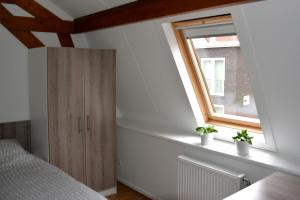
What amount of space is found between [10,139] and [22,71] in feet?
2.75

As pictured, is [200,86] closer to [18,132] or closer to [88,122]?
[88,122]

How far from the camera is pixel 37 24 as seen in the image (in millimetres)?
3596

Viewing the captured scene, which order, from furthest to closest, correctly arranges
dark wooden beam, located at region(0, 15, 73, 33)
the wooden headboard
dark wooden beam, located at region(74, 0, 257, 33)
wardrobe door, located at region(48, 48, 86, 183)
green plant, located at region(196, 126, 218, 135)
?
the wooden headboard
dark wooden beam, located at region(0, 15, 73, 33)
wardrobe door, located at region(48, 48, 86, 183)
green plant, located at region(196, 126, 218, 135)
dark wooden beam, located at region(74, 0, 257, 33)

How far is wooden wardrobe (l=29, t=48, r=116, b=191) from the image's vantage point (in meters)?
3.30

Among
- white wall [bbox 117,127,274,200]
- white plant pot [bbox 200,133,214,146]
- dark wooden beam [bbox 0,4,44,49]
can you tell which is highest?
dark wooden beam [bbox 0,4,44,49]

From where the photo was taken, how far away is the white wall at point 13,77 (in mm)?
3545

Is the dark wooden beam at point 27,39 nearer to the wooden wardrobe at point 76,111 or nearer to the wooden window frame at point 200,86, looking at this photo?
the wooden wardrobe at point 76,111

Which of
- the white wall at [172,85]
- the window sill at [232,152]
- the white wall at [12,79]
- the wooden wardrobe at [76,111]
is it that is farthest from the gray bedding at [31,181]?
the white wall at [172,85]

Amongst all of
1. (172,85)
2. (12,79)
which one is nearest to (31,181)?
(12,79)

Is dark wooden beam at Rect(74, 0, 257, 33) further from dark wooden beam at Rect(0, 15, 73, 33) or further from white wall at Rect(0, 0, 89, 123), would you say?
white wall at Rect(0, 0, 89, 123)

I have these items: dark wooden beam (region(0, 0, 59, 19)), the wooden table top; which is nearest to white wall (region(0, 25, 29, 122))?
dark wooden beam (region(0, 0, 59, 19))

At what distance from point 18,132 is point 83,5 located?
1.75 metres

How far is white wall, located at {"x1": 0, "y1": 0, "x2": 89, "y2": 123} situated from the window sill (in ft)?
5.06

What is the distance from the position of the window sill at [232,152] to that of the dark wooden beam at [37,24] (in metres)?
1.65
